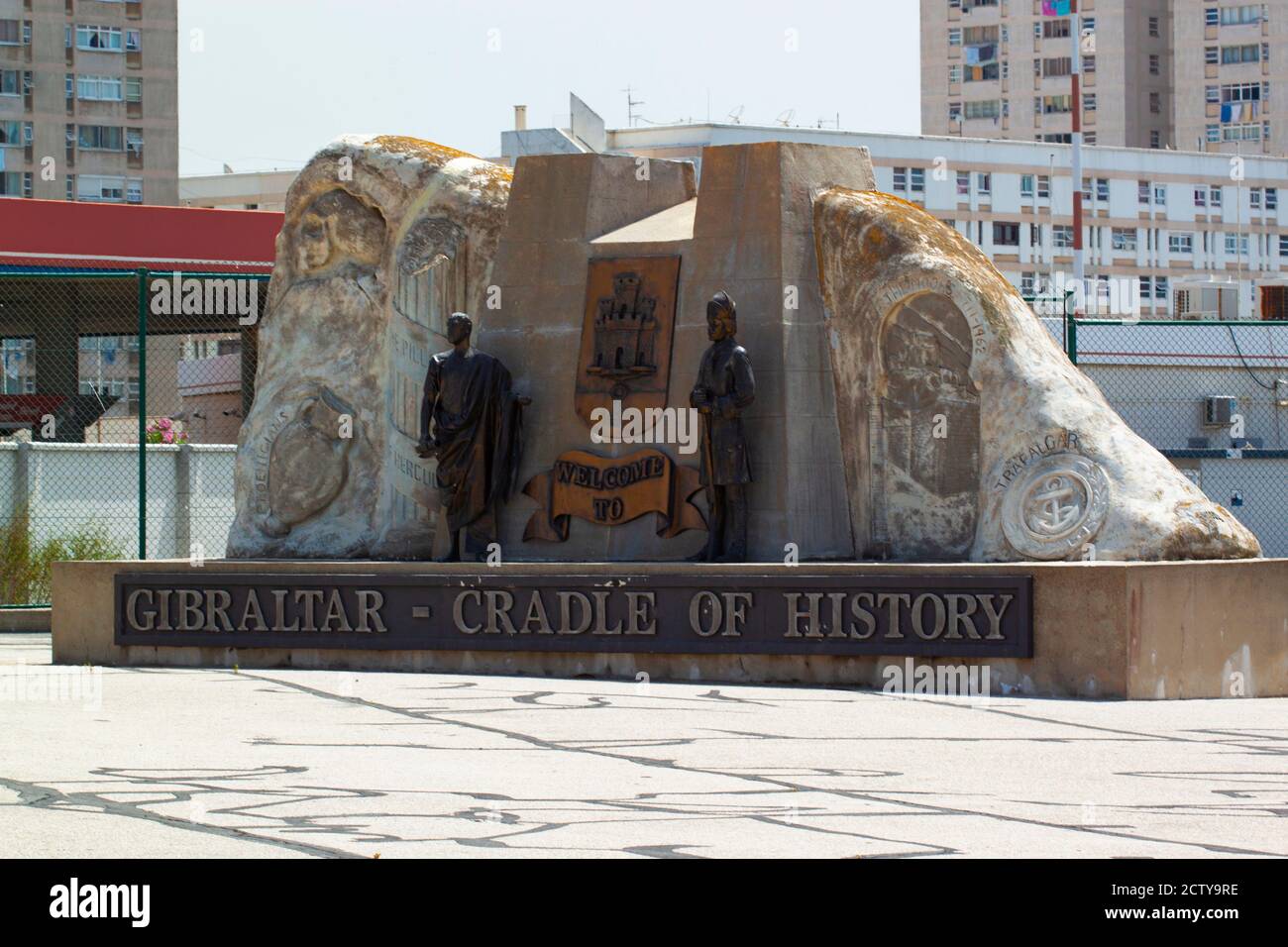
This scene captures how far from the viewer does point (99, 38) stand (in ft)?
283

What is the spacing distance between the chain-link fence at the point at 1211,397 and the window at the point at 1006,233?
45.9 m

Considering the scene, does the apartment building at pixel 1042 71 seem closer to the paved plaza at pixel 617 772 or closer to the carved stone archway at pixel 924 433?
the carved stone archway at pixel 924 433

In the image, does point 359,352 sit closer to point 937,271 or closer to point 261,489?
point 261,489

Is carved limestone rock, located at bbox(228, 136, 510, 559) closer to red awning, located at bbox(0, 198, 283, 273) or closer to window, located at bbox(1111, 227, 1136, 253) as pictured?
red awning, located at bbox(0, 198, 283, 273)

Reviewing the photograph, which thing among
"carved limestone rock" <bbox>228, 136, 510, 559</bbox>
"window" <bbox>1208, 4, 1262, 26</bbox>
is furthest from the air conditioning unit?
"window" <bbox>1208, 4, 1262, 26</bbox>

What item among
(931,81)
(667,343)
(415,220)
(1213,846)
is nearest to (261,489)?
(415,220)

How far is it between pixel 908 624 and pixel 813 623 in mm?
676

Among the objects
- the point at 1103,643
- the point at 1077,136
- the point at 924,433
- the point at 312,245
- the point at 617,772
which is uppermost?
the point at 1077,136

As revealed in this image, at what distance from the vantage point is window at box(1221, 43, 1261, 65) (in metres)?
96.5

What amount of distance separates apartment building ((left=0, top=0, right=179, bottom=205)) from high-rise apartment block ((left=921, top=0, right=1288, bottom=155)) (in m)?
37.6

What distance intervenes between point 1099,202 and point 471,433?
7311 cm

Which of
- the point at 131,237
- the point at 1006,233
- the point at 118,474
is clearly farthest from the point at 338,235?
the point at 1006,233

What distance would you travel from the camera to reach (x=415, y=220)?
16.8 meters

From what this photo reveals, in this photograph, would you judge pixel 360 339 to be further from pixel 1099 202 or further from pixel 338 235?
pixel 1099 202
